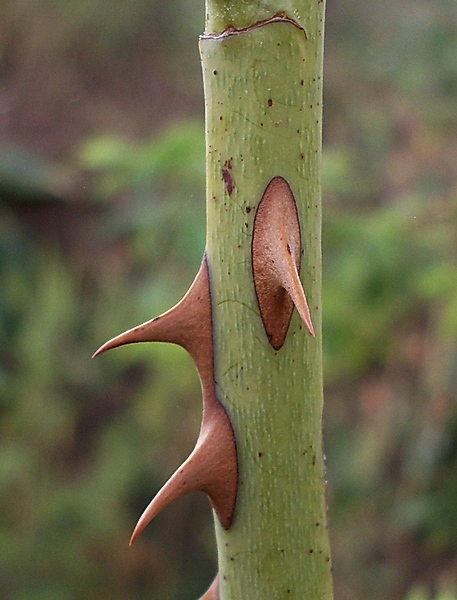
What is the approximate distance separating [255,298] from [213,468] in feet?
0.36

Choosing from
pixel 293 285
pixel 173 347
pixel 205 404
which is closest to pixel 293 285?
pixel 293 285

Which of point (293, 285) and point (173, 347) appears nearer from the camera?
point (293, 285)

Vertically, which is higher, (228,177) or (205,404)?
(228,177)

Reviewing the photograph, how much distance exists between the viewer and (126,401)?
111 inches

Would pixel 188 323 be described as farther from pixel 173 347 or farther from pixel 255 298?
pixel 173 347

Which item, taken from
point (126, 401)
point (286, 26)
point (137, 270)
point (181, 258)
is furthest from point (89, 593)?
point (286, 26)

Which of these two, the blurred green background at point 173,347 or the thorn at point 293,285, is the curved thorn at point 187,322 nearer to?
the thorn at point 293,285

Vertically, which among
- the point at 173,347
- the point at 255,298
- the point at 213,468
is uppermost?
the point at 255,298

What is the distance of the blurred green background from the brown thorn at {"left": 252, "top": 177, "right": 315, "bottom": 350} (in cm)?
112

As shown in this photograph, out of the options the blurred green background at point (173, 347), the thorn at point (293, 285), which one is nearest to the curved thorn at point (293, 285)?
the thorn at point (293, 285)

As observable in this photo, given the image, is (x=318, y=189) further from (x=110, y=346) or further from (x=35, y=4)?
(x=35, y=4)

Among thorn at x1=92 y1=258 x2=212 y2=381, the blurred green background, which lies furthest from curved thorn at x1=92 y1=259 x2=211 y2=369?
the blurred green background

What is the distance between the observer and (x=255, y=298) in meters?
0.48

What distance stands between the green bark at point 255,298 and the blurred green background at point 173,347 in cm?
110
